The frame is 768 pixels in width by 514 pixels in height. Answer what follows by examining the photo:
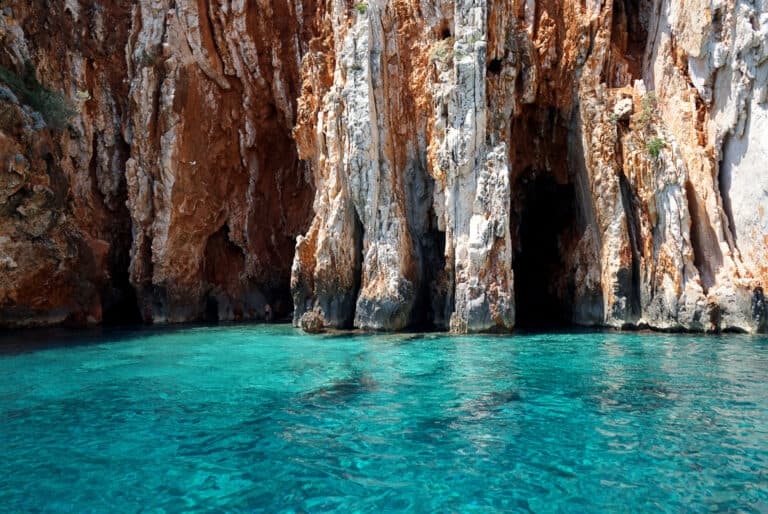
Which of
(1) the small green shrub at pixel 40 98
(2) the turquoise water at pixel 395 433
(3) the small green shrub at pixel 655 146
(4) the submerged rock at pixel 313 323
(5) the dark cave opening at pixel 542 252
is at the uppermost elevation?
(1) the small green shrub at pixel 40 98

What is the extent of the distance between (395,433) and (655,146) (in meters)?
12.6

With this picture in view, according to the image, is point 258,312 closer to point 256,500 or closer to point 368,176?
point 368,176

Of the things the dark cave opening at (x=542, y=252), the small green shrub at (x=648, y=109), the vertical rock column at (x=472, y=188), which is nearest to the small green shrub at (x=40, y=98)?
the vertical rock column at (x=472, y=188)

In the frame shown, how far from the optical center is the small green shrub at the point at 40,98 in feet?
58.4

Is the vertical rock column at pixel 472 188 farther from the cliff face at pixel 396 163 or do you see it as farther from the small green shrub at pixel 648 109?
the small green shrub at pixel 648 109

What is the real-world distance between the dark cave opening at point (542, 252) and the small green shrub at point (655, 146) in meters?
3.98

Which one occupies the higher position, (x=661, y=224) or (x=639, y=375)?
(x=661, y=224)

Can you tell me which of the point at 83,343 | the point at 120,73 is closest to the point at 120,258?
the point at 120,73

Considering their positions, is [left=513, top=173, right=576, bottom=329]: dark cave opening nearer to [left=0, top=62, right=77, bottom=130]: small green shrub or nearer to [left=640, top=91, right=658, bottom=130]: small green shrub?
[left=640, top=91, right=658, bottom=130]: small green shrub

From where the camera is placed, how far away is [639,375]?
8695 millimetres

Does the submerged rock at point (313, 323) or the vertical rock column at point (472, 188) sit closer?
the vertical rock column at point (472, 188)

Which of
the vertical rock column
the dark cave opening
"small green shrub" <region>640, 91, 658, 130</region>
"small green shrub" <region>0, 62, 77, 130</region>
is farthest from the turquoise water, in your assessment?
"small green shrub" <region>0, 62, 77, 130</region>

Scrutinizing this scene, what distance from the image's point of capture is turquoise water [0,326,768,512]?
14.3 feet

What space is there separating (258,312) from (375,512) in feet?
69.8
